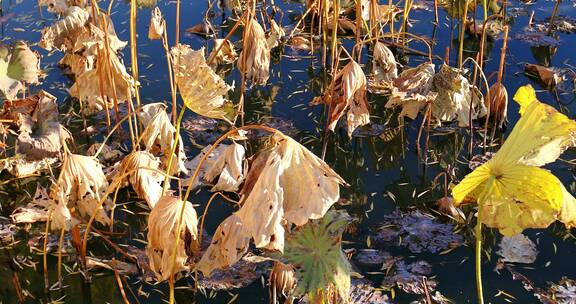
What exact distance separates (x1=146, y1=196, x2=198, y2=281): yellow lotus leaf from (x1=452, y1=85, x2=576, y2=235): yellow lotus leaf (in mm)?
551

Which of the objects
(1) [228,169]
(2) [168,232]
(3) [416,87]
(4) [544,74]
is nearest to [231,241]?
(2) [168,232]

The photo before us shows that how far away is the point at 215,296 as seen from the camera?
6.12 ft

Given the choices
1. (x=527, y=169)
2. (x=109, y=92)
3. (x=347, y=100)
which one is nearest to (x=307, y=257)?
(x=527, y=169)

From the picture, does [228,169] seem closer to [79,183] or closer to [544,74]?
[79,183]

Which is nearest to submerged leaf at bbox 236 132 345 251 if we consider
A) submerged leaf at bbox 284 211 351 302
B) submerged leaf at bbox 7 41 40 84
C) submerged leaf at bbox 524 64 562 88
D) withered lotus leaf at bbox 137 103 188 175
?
submerged leaf at bbox 284 211 351 302

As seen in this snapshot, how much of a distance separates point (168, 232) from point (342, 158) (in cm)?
104

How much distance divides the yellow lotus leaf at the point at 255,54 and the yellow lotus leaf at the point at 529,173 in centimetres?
121

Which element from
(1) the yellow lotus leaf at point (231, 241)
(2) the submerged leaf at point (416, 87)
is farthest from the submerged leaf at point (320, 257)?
(2) the submerged leaf at point (416, 87)

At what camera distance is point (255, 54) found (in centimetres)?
244

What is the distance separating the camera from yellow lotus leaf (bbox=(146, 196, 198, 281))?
1.52 meters

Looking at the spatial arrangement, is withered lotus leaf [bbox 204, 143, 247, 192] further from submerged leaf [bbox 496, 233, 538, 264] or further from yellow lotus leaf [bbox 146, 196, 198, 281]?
submerged leaf [bbox 496, 233, 538, 264]

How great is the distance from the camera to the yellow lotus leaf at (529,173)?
1251 mm

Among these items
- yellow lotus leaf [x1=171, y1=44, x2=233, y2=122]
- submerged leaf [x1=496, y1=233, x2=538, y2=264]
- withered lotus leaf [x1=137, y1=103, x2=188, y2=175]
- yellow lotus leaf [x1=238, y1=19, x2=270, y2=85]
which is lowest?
submerged leaf [x1=496, y1=233, x2=538, y2=264]

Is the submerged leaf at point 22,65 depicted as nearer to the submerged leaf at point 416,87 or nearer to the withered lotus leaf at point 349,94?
the withered lotus leaf at point 349,94
